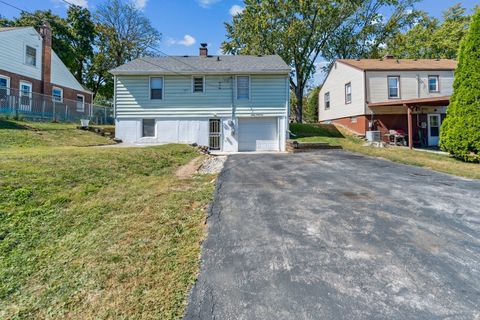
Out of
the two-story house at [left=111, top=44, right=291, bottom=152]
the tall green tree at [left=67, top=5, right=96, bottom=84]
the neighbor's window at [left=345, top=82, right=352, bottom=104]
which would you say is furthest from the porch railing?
the neighbor's window at [left=345, top=82, right=352, bottom=104]

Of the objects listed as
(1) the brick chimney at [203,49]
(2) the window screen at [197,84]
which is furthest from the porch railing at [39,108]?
(1) the brick chimney at [203,49]

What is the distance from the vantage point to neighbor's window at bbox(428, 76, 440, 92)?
56.4 ft

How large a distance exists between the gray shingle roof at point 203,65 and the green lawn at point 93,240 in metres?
9.63

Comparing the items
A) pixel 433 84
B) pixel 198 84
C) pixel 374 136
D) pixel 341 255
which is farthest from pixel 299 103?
pixel 341 255

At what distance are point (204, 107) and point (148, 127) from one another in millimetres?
3488

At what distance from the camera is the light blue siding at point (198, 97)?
14.6 m

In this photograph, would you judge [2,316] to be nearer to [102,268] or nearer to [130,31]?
[102,268]

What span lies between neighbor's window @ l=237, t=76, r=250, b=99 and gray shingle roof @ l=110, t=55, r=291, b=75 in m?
0.46

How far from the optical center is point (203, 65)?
51.2 feet

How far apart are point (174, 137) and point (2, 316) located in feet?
42.5

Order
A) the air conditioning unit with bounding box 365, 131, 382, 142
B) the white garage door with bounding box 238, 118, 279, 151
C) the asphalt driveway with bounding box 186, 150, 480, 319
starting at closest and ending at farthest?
the asphalt driveway with bounding box 186, 150, 480, 319 < the white garage door with bounding box 238, 118, 279, 151 < the air conditioning unit with bounding box 365, 131, 382, 142

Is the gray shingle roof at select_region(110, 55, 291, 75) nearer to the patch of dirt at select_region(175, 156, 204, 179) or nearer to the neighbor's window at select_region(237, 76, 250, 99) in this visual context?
the neighbor's window at select_region(237, 76, 250, 99)

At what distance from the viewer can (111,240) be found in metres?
3.38

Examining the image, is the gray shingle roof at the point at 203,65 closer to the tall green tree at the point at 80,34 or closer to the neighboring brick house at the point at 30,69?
the neighboring brick house at the point at 30,69
